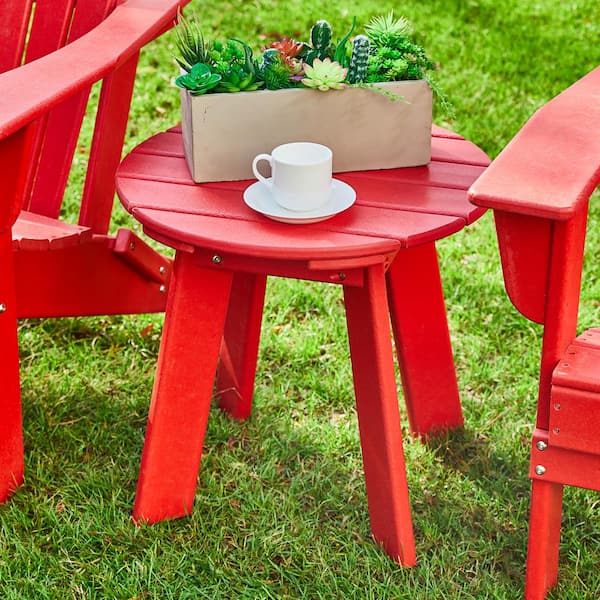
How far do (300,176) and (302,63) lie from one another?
318mm

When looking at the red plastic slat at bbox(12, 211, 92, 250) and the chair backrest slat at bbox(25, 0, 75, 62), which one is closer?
the red plastic slat at bbox(12, 211, 92, 250)

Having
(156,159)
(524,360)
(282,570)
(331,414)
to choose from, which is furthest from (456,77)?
(282,570)

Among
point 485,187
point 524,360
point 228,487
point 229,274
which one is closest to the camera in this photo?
point 485,187

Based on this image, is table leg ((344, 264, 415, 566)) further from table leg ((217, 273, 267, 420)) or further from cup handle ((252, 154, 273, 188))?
table leg ((217, 273, 267, 420))

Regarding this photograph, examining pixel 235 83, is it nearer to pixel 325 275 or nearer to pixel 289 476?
pixel 325 275

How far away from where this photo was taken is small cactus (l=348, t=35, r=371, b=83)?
196 centimetres

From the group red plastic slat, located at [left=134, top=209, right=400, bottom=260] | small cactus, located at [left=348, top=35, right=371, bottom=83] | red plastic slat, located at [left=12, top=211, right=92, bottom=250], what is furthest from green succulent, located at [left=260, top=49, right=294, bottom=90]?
red plastic slat, located at [left=12, top=211, right=92, bottom=250]

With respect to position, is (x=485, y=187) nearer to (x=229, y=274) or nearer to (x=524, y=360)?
(x=229, y=274)

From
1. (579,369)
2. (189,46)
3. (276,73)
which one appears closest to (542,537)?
(579,369)

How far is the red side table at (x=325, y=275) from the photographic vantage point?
180 cm

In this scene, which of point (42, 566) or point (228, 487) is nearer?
point (42, 566)

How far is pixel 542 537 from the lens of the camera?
182 centimetres

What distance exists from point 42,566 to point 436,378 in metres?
0.92

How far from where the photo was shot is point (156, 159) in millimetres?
2102
